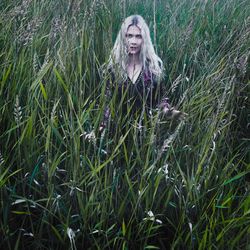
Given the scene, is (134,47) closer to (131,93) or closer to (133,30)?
(133,30)

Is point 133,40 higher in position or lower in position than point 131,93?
higher

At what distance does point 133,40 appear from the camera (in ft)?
6.19

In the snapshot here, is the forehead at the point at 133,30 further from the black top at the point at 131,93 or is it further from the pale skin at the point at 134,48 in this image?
the black top at the point at 131,93

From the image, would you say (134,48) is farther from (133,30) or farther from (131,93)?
(131,93)

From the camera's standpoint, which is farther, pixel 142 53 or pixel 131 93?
pixel 142 53

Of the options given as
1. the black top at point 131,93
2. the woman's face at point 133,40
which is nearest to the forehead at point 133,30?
the woman's face at point 133,40

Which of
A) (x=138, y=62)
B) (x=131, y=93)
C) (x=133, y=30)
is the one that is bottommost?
(x=131, y=93)

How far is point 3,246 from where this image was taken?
1215 millimetres

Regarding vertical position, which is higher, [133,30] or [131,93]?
[133,30]

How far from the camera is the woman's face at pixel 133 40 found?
1.86 meters

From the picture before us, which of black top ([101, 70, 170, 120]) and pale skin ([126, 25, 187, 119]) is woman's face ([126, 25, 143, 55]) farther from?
black top ([101, 70, 170, 120])

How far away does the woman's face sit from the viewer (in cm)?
186

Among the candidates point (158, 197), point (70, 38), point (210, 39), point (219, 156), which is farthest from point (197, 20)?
point (158, 197)

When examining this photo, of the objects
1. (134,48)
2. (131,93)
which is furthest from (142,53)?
(131,93)
